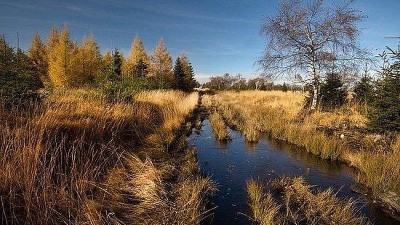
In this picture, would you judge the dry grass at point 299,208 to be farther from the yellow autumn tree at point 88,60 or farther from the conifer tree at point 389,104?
the yellow autumn tree at point 88,60

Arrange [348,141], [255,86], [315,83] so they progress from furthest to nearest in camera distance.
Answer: [255,86], [315,83], [348,141]

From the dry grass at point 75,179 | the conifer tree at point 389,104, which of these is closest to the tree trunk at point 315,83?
the conifer tree at point 389,104

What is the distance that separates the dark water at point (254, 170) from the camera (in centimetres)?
441

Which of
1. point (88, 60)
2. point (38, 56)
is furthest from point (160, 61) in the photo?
point (38, 56)

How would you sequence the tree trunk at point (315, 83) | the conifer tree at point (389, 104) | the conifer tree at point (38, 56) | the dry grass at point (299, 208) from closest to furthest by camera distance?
1. the dry grass at point (299, 208)
2. the conifer tree at point (389, 104)
3. the tree trunk at point (315, 83)
4. the conifer tree at point (38, 56)

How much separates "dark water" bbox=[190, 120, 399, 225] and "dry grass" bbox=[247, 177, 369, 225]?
0.79 feet

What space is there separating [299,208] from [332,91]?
13086mm

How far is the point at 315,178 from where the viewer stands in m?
5.91

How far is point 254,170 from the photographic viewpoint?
20.8 ft

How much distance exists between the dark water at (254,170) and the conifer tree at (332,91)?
25.2ft

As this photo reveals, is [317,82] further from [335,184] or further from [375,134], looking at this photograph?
[335,184]

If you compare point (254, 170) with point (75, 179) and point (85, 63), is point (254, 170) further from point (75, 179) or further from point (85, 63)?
point (85, 63)

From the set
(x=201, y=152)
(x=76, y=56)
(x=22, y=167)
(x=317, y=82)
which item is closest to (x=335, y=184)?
(x=201, y=152)

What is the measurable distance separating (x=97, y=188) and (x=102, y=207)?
56 centimetres
